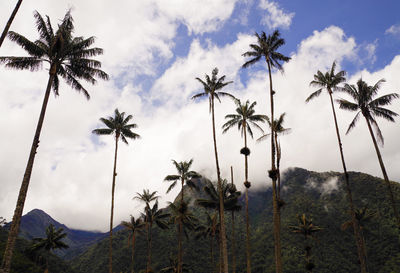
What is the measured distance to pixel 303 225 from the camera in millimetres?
51156

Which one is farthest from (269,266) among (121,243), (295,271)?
(121,243)

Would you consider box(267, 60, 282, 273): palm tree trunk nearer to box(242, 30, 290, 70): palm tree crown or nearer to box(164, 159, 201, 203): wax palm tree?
box(242, 30, 290, 70): palm tree crown

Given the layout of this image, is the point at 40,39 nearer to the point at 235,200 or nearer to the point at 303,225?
the point at 235,200

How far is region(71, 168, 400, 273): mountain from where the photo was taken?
8312 centimetres

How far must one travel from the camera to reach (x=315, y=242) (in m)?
93.4

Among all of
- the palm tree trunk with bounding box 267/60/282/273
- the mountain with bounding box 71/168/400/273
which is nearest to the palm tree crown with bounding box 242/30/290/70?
the palm tree trunk with bounding box 267/60/282/273

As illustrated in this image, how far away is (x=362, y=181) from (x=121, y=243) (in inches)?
4300

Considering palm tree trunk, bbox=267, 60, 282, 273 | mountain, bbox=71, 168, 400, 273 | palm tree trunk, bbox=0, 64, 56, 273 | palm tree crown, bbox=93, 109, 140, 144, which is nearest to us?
palm tree trunk, bbox=0, 64, 56, 273

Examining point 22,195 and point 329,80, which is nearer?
point 22,195

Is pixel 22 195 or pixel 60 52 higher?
pixel 60 52

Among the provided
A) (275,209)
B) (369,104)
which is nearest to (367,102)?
(369,104)

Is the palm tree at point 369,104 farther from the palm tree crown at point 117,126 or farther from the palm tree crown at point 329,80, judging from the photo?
the palm tree crown at point 117,126

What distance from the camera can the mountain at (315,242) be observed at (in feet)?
273

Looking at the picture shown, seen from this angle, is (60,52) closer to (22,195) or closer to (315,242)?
(22,195)
